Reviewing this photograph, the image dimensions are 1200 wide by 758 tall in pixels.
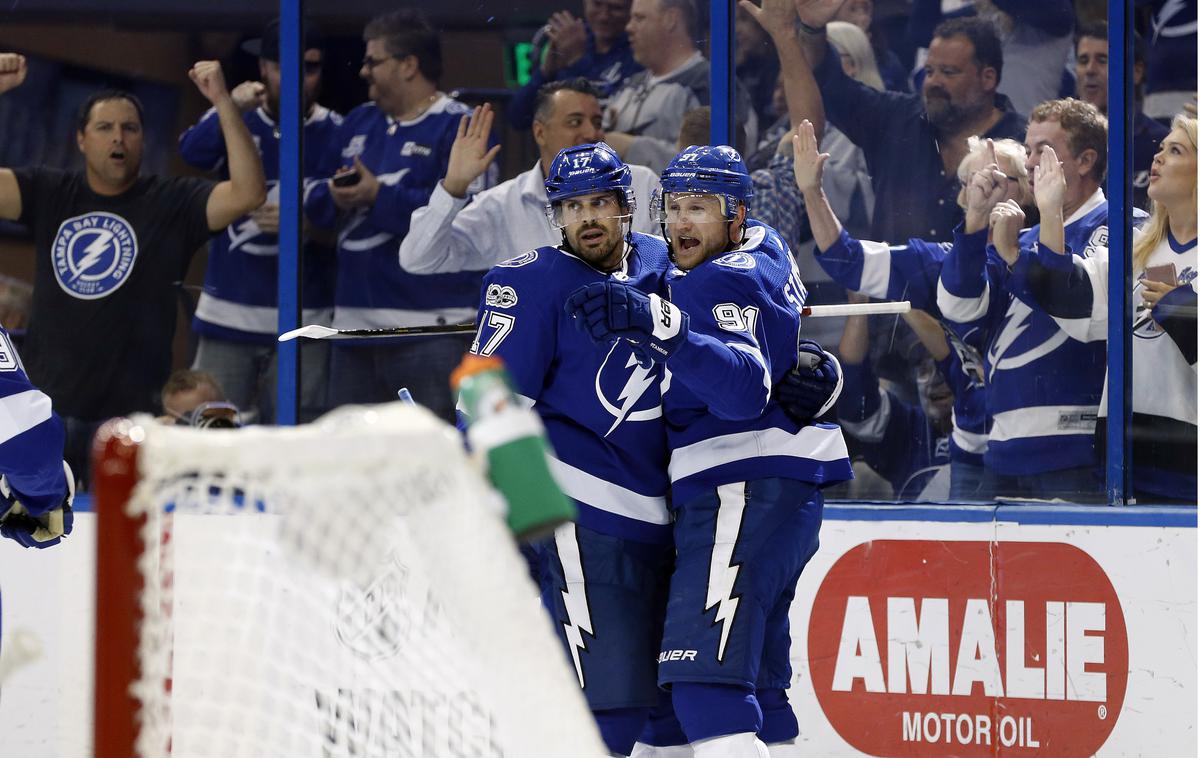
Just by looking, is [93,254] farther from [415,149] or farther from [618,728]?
[618,728]

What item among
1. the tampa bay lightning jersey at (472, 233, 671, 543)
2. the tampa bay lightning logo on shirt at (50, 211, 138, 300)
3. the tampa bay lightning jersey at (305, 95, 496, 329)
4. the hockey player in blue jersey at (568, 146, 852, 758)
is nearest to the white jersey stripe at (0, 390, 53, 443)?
the tampa bay lightning jersey at (472, 233, 671, 543)

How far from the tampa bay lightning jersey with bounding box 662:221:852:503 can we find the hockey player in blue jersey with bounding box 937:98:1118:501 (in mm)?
1126

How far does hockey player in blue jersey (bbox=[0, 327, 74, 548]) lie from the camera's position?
3.24 metres

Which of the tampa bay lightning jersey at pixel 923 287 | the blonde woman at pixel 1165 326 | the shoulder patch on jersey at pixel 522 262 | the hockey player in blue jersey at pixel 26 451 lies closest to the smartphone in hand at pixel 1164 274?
the blonde woman at pixel 1165 326

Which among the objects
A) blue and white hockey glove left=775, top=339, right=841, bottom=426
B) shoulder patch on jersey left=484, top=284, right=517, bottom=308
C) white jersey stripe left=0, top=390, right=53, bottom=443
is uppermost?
shoulder patch on jersey left=484, top=284, right=517, bottom=308

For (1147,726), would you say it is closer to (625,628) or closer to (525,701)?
(625,628)

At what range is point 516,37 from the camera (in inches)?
191

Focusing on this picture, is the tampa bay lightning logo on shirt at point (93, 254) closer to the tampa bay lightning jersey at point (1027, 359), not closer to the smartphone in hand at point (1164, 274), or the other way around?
the tampa bay lightning jersey at point (1027, 359)

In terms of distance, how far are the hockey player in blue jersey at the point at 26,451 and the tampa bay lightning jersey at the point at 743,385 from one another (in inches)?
51.7

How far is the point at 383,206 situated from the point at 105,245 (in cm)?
98

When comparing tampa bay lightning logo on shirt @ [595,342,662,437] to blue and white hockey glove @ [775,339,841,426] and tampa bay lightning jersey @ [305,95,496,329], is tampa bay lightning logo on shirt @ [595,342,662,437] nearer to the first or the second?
blue and white hockey glove @ [775,339,841,426]

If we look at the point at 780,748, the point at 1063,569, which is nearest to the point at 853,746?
the point at 780,748

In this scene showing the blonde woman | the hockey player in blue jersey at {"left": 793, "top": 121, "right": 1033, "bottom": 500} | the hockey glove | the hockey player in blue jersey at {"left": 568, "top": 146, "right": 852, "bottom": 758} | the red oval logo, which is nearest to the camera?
the hockey player in blue jersey at {"left": 568, "top": 146, "right": 852, "bottom": 758}

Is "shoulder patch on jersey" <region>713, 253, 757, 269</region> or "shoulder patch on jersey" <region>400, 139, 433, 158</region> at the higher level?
"shoulder patch on jersey" <region>400, 139, 433, 158</region>
